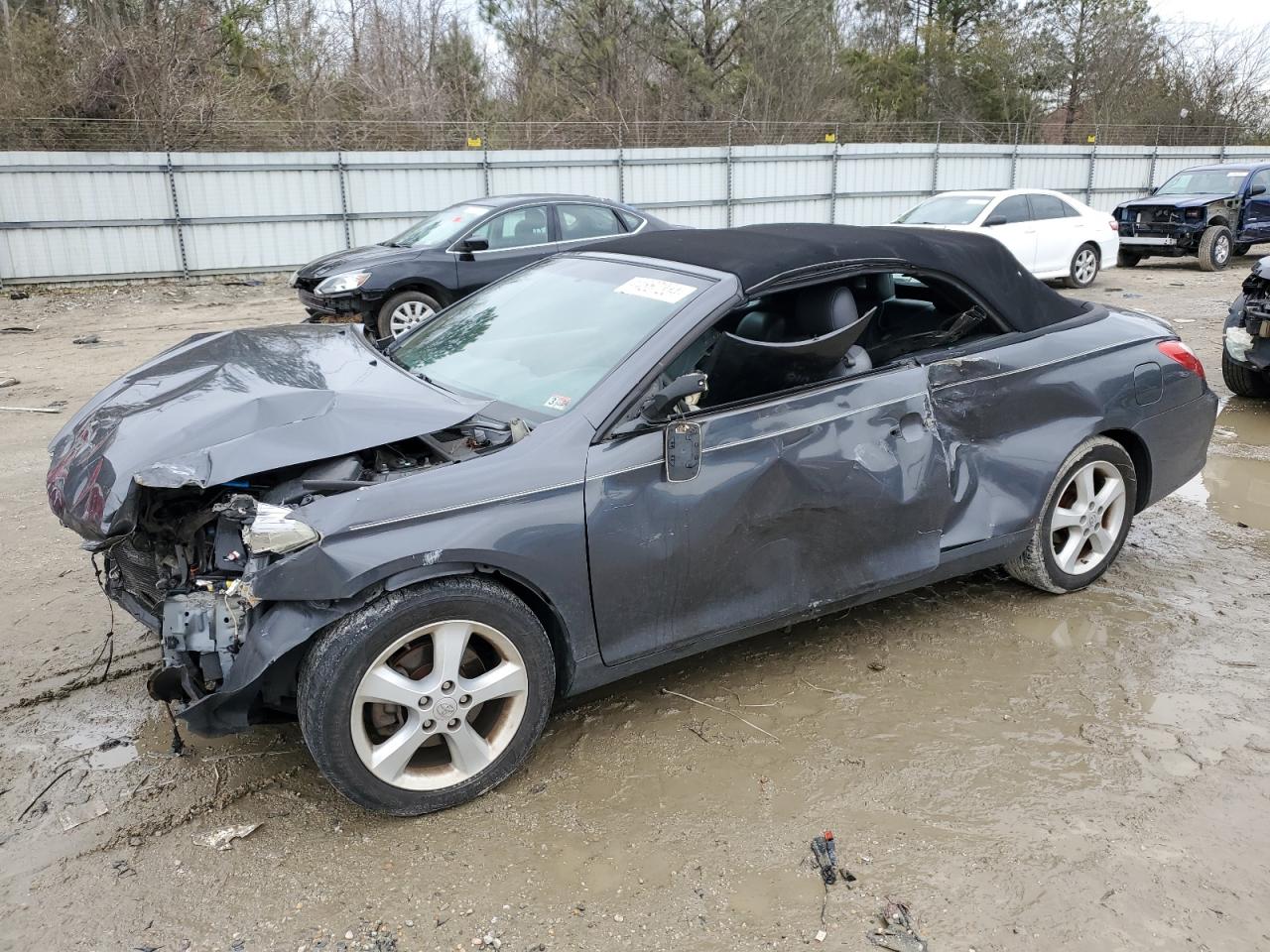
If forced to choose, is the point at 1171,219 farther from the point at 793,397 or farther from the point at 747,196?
the point at 793,397

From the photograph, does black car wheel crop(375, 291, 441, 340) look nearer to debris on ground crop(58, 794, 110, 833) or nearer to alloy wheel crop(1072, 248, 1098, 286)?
debris on ground crop(58, 794, 110, 833)

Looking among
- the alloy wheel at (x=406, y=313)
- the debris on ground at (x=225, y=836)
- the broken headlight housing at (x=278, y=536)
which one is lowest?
the debris on ground at (x=225, y=836)

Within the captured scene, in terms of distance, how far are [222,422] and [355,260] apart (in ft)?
25.7

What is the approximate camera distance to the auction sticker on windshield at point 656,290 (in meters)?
3.42

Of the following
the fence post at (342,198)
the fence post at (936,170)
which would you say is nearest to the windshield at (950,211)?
the fence post at (936,170)

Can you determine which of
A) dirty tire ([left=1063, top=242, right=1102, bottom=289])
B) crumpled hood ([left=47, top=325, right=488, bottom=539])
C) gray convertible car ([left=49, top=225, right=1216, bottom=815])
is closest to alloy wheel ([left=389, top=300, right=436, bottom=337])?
gray convertible car ([left=49, top=225, right=1216, bottom=815])

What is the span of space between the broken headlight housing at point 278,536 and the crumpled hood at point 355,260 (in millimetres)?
8019

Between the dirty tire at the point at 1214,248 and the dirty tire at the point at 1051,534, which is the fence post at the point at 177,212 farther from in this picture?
the dirty tire at the point at 1214,248

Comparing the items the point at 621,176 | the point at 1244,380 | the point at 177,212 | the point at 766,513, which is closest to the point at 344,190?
the point at 177,212

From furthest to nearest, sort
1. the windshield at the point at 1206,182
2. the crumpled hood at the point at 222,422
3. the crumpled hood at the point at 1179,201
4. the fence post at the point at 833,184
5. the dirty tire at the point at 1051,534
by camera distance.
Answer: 1. the fence post at the point at 833,184
2. the windshield at the point at 1206,182
3. the crumpled hood at the point at 1179,201
4. the dirty tire at the point at 1051,534
5. the crumpled hood at the point at 222,422

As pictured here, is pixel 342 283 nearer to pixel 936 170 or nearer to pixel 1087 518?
pixel 1087 518

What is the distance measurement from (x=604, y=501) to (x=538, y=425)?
334 mm

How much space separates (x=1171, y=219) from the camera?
54.8 ft

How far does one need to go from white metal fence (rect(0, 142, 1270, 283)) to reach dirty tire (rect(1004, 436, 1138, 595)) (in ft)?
49.1
